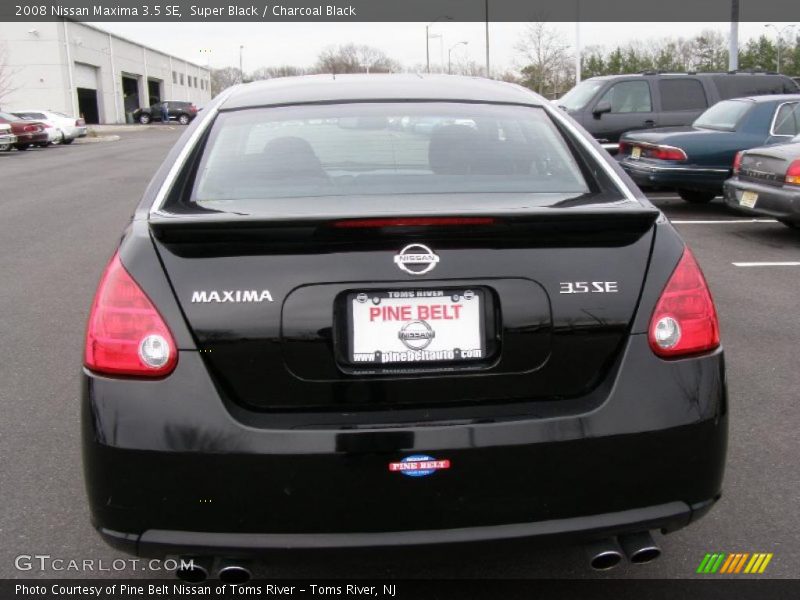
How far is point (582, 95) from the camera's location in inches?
629

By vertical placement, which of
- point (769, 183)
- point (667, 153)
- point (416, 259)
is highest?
point (416, 259)

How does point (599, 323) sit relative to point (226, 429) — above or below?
above

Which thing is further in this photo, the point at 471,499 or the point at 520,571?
the point at 520,571

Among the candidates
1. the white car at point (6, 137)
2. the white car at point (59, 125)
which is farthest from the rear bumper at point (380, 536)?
the white car at point (59, 125)

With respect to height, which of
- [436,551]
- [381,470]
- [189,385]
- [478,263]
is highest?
[478,263]

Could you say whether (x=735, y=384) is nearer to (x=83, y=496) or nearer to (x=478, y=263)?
(x=478, y=263)

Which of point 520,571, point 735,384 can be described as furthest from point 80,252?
point 520,571

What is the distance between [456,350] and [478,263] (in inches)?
9.4

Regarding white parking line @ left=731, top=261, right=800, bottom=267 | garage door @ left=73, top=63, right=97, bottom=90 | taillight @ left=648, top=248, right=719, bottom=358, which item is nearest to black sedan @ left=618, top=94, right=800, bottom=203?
white parking line @ left=731, top=261, right=800, bottom=267

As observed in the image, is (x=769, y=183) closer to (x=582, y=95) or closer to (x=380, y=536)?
(x=582, y=95)

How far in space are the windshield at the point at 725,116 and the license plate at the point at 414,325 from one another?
11193 mm

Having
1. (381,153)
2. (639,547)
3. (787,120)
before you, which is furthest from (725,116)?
(639,547)

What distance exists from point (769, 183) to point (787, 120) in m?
3.23

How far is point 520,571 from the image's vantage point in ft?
9.34
